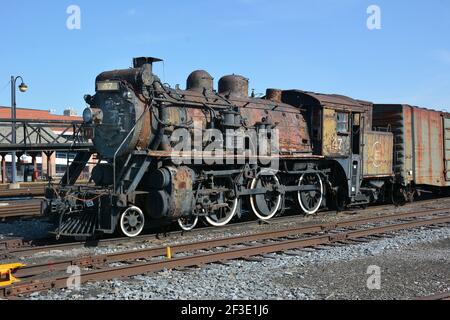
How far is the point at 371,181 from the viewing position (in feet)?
58.2

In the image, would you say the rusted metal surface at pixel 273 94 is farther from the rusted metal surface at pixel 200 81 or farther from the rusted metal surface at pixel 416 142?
the rusted metal surface at pixel 416 142

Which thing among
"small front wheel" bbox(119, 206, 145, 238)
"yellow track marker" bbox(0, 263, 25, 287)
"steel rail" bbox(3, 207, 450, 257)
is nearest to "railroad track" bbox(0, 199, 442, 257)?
"steel rail" bbox(3, 207, 450, 257)

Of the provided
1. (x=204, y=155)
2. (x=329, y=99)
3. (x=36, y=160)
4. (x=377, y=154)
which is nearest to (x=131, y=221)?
(x=204, y=155)

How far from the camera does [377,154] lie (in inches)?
694

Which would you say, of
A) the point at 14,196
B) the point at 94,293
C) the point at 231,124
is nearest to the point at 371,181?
the point at 231,124

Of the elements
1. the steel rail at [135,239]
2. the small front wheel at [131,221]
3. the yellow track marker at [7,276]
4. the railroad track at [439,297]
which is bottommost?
the railroad track at [439,297]

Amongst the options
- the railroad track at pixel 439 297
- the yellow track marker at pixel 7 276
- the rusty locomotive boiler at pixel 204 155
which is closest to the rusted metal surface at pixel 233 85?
the rusty locomotive boiler at pixel 204 155

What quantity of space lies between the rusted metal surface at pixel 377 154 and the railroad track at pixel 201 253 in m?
3.25

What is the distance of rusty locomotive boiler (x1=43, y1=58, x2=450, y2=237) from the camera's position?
10992 mm

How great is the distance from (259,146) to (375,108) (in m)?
8.49

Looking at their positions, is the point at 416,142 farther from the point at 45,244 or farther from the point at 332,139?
the point at 45,244

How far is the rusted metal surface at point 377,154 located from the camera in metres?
17.0

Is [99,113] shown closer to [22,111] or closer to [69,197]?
[69,197]

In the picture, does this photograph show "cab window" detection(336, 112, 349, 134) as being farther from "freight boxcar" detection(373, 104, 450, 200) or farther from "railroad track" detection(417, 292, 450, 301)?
"railroad track" detection(417, 292, 450, 301)
